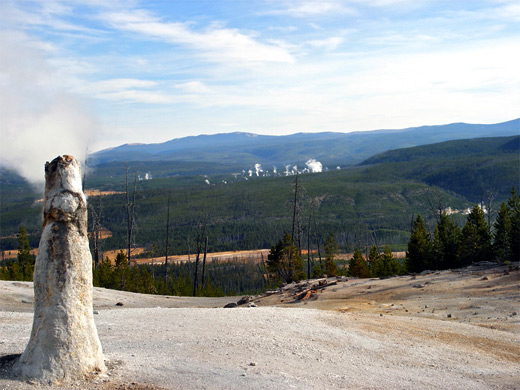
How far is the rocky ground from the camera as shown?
992 cm

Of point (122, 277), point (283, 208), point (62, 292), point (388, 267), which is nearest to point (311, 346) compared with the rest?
point (62, 292)

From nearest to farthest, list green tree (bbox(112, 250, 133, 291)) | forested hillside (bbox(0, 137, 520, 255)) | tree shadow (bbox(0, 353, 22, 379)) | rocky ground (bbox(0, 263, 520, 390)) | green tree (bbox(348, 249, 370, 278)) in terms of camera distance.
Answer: tree shadow (bbox(0, 353, 22, 379)) → rocky ground (bbox(0, 263, 520, 390)) → green tree (bbox(112, 250, 133, 291)) → green tree (bbox(348, 249, 370, 278)) → forested hillside (bbox(0, 137, 520, 255))

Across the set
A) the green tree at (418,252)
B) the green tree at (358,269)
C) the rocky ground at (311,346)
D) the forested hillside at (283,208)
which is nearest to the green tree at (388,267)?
the green tree at (358,269)

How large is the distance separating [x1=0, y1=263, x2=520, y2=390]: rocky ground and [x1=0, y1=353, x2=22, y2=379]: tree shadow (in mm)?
23

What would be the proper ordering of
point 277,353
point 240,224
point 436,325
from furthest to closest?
point 240,224, point 436,325, point 277,353

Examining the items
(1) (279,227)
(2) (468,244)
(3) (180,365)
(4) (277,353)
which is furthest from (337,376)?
(1) (279,227)

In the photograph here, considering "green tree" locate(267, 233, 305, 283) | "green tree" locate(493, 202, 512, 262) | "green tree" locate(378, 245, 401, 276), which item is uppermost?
"green tree" locate(493, 202, 512, 262)

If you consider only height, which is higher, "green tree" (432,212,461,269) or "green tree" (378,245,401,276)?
"green tree" (432,212,461,269)

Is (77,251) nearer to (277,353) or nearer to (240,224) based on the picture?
(277,353)

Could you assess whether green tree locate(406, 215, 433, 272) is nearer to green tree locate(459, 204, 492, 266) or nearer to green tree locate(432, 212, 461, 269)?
green tree locate(432, 212, 461, 269)

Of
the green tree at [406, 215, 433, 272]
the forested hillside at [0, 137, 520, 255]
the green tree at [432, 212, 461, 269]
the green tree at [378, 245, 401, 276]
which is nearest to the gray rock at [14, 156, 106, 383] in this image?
the green tree at [432, 212, 461, 269]

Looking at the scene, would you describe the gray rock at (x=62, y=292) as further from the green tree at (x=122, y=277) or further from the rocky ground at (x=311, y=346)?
the green tree at (x=122, y=277)

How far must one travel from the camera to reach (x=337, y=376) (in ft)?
35.7

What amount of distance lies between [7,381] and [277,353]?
5.87 m
